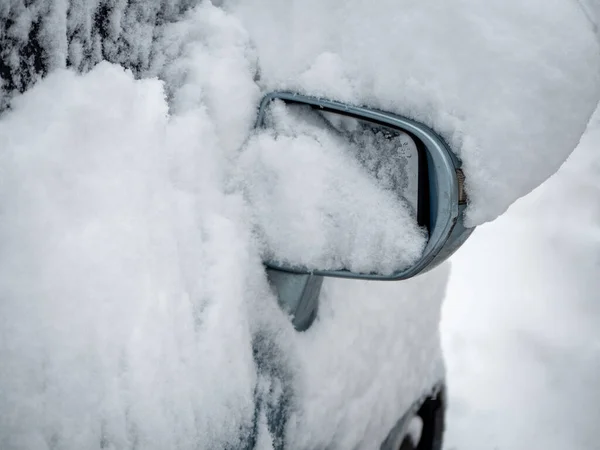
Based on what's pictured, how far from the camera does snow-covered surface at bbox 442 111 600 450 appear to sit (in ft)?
11.7

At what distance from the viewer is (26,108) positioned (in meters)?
0.76

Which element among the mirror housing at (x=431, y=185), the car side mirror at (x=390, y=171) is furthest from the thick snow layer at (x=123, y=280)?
the mirror housing at (x=431, y=185)

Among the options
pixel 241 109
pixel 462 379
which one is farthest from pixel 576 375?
pixel 241 109

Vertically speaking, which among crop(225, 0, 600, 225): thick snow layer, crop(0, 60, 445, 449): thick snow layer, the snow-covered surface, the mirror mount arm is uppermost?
crop(225, 0, 600, 225): thick snow layer

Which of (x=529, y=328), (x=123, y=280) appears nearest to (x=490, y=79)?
(x=123, y=280)

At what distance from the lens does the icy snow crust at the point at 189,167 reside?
73cm

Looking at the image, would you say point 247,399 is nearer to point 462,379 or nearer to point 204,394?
point 204,394

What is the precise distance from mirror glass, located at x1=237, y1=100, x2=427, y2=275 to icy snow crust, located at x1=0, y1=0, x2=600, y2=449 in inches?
1.5

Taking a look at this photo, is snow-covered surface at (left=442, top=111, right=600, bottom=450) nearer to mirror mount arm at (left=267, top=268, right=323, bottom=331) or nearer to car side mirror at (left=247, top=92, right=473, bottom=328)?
mirror mount arm at (left=267, top=268, right=323, bottom=331)

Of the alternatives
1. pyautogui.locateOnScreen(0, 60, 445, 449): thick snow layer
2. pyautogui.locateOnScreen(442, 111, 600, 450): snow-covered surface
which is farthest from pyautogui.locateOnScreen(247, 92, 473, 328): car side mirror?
pyautogui.locateOnScreen(442, 111, 600, 450): snow-covered surface

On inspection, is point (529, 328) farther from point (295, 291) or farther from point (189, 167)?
point (189, 167)

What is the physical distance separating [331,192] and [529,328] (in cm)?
359

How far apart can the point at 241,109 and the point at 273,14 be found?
9.7 inches

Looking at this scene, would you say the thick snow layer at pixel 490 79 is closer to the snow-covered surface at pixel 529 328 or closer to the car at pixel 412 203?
the car at pixel 412 203
